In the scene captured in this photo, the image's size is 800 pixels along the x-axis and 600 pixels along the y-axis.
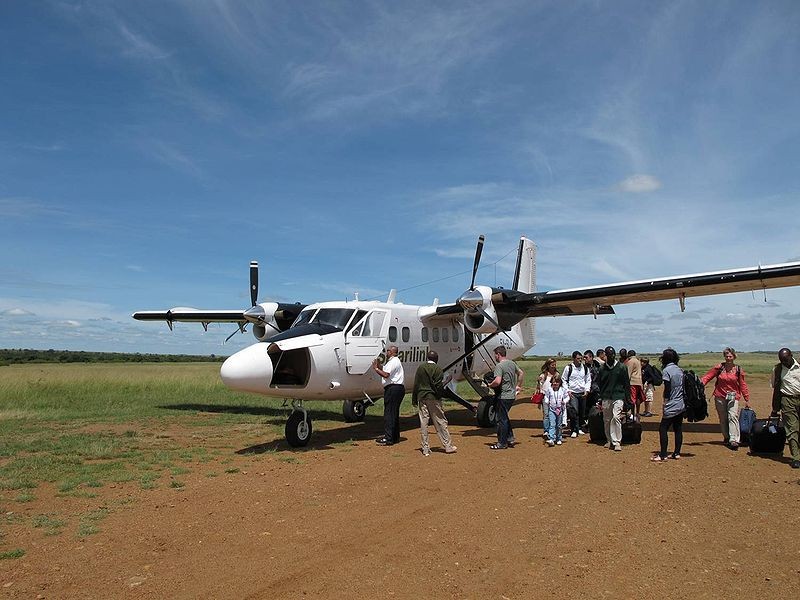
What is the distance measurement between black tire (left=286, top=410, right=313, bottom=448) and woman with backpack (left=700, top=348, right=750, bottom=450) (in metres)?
7.46

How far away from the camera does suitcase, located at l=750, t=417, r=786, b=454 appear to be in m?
9.66

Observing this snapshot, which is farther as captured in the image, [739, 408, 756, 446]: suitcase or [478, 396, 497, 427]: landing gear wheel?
[478, 396, 497, 427]: landing gear wheel

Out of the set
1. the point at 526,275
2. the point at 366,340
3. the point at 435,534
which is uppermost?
the point at 526,275

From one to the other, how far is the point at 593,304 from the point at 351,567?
37.9ft

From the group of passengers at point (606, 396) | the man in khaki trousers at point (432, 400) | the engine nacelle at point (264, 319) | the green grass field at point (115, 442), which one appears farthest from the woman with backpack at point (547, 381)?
the engine nacelle at point (264, 319)

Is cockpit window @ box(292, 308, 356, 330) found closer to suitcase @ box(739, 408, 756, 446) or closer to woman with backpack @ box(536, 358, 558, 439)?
woman with backpack @ box(536, 358, 558, 439)

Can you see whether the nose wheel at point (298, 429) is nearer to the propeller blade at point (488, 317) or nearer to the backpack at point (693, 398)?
the propeller blade at point (488, 317)

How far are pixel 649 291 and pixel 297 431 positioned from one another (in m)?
8.74

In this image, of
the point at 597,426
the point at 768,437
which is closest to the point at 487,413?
the point at 597,426

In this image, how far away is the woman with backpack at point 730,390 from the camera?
10.1 meters

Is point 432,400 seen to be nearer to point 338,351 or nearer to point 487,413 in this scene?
point 338,351

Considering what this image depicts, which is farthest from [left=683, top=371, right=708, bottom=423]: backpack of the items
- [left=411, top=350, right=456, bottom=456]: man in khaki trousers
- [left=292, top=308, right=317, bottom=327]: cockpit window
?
[left=292, top=308, right=317, bottom=327]: cockpit window

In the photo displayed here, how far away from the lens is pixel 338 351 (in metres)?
11.9

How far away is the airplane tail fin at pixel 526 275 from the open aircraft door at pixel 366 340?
6.79 m
